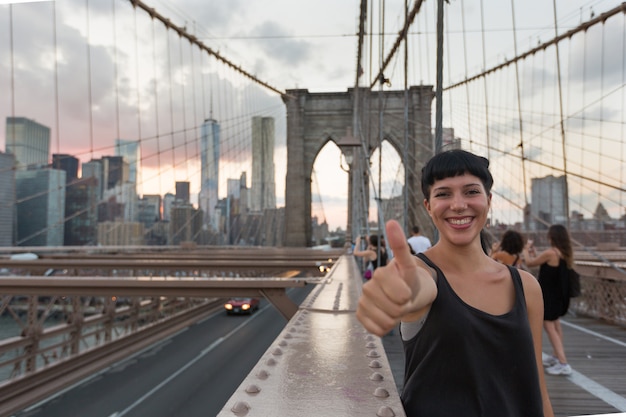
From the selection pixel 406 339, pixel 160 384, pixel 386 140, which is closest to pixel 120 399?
pixel 160 384

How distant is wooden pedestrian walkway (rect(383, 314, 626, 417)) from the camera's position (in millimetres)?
2576

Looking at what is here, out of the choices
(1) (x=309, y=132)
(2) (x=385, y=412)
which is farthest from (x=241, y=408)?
A: (1) (x=309, y=132)

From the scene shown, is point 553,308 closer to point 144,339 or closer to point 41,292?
point 41,292

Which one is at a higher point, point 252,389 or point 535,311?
point 535,311

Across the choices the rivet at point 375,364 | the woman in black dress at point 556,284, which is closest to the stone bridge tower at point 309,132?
the woman in black dress at point 556,284

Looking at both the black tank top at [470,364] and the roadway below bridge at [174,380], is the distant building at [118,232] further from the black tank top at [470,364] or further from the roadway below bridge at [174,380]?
the black tank top at [470,364]

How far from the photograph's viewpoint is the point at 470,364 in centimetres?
76

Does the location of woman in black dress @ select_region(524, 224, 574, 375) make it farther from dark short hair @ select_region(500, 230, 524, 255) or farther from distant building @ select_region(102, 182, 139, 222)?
distant building @ select_region(102, 182, 139, 222)

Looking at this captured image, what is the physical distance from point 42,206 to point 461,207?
17851mm

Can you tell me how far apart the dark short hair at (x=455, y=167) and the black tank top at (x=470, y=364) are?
19 centimetres

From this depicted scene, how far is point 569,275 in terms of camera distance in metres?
3.18

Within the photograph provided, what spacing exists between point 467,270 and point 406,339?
18 cm

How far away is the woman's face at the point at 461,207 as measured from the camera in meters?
0.83

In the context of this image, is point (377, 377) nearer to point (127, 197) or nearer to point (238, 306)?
point (127, 197)
